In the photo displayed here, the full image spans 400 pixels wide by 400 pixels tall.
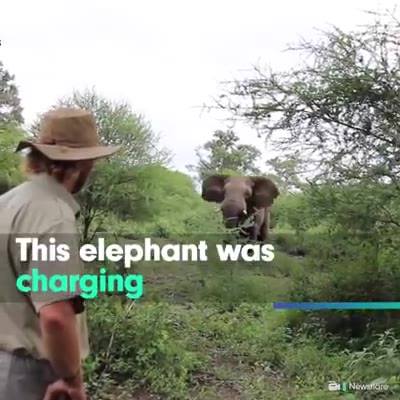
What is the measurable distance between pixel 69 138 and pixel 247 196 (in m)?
1.31

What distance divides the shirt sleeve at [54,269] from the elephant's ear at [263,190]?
1425 millimetres

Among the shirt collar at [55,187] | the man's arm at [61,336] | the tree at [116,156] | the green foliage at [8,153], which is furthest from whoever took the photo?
the tree at [116,156]

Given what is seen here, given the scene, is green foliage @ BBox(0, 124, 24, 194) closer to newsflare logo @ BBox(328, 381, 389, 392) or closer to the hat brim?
the hat brim

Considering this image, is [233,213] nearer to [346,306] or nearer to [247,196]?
[247,196]

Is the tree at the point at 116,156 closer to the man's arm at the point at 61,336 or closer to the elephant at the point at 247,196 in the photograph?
the elephant at the point at 247,196

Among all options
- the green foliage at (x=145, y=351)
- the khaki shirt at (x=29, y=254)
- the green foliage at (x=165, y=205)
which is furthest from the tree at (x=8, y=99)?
the khaki shirt at (x=29, y=254)

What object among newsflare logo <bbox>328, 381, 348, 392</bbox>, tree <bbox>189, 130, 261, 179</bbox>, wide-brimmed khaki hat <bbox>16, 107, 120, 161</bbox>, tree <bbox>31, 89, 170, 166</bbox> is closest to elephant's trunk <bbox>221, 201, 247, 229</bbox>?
tree <bbox>189, 130, 261, 179</bbox>

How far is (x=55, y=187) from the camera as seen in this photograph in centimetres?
158

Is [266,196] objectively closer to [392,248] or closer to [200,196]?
[200,196]

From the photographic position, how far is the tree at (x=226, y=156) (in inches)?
113

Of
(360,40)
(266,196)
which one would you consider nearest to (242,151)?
(266,196)

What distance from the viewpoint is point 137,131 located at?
2.86 metres

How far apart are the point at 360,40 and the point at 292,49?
29 centimetres

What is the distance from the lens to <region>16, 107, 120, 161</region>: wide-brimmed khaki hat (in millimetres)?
1631
